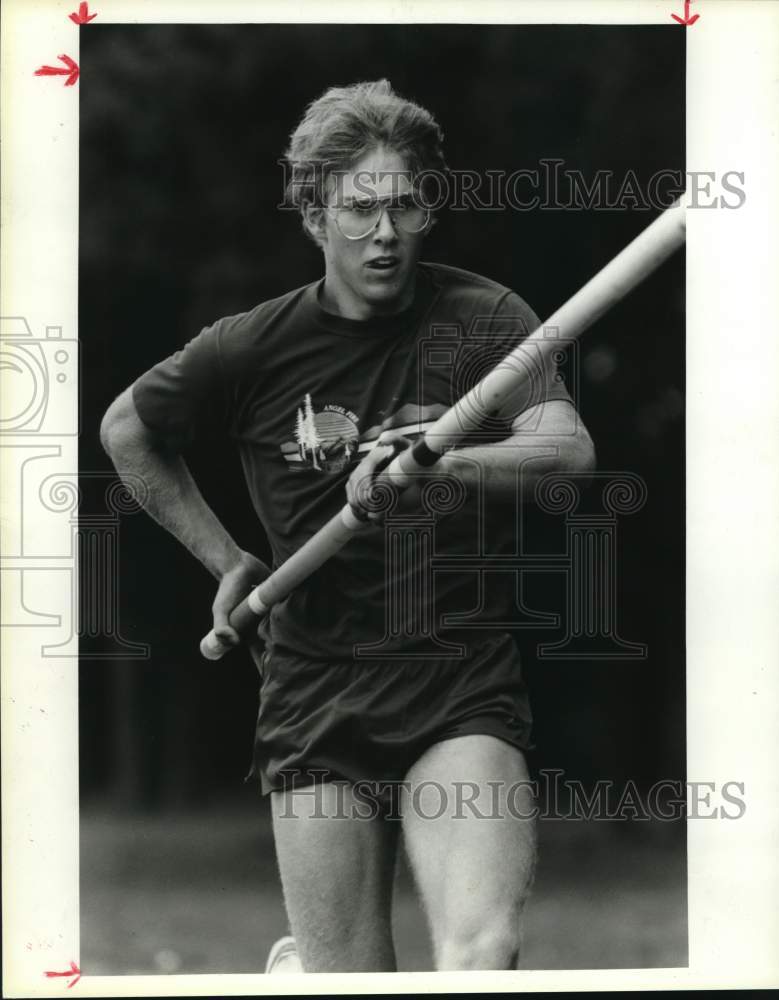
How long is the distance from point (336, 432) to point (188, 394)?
1.90 ft

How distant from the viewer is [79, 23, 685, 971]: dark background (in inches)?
207

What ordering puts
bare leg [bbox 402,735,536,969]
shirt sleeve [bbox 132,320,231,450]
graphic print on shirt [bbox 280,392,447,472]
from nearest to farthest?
bare leg [bbox 402,735,536,969], graphic print on shirt [bbox 280,392,447,472], shirt sleeve [bbox 132,320,231,450]

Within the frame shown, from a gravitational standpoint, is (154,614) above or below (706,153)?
below

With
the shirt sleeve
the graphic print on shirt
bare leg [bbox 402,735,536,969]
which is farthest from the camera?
the shirt sleeve

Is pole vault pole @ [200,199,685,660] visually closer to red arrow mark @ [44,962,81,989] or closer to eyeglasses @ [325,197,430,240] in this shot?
eyeglasses @ [325,197,430,240]

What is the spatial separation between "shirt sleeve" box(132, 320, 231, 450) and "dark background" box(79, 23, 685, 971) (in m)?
0.07

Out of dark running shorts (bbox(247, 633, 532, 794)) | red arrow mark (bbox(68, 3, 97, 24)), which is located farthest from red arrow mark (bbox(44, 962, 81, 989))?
red arrow mark (bbox(68, 3, 97, 24))

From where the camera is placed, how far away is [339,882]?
5.20 meters

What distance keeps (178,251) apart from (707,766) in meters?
2.74

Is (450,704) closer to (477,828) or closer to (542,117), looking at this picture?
(477,828)

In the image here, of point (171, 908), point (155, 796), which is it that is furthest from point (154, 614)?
point (171, 908)

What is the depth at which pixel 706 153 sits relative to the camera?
531cm

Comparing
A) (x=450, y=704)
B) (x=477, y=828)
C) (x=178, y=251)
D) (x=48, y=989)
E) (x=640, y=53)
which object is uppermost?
(x=640, y=53)

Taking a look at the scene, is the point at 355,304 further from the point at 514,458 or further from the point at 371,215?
the point at 514,458
